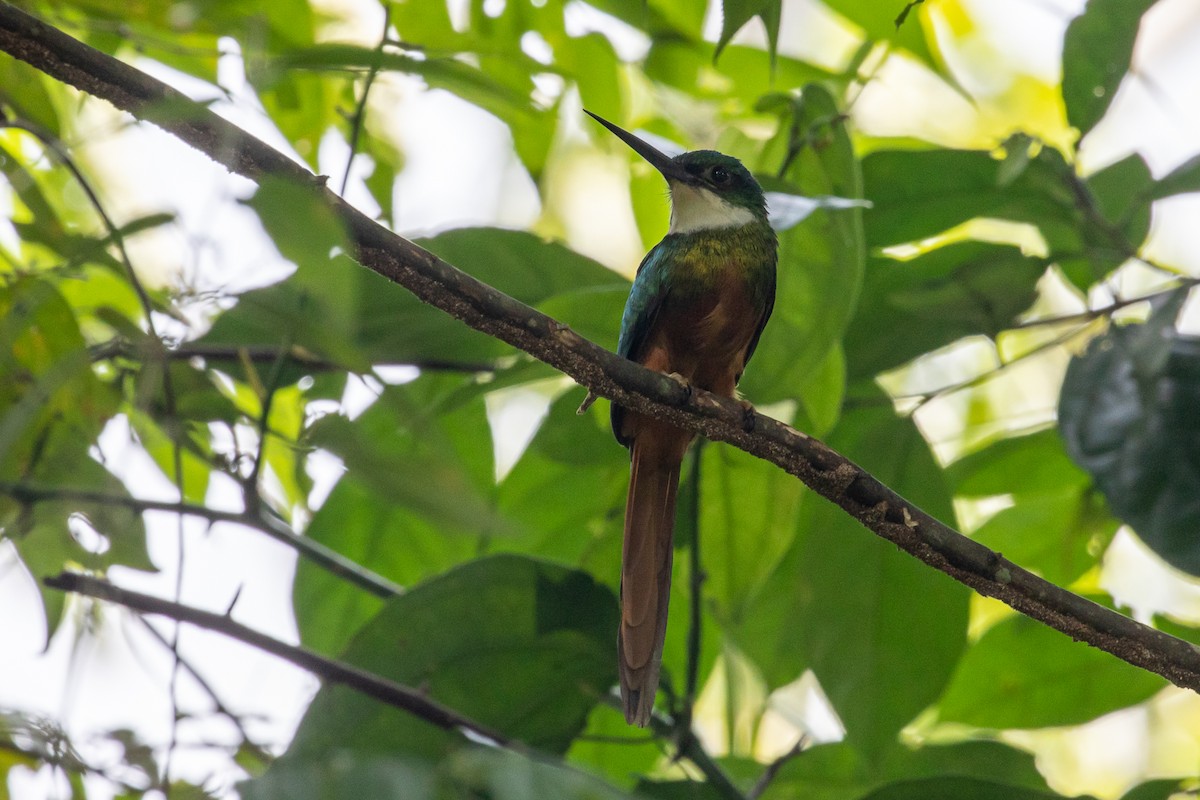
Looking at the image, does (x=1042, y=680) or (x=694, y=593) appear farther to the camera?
(x=1042, y=680)

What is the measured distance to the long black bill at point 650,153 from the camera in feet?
6.98

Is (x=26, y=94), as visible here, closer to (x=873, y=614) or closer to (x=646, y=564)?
(x=646, y=564)

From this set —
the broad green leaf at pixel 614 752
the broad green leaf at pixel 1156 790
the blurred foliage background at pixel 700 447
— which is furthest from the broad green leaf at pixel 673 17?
the broad green leaf at pixel 1156 790

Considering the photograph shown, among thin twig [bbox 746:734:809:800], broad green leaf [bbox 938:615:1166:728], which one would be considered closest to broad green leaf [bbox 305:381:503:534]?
thin twig [bbox 746:734:809:800]

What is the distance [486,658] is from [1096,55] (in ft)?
4.78

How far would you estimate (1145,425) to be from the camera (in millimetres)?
1981

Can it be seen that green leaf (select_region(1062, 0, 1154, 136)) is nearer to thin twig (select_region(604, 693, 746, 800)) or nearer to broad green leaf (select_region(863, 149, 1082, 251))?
broad green leaf (select_region(863, 149, 1082, 251))

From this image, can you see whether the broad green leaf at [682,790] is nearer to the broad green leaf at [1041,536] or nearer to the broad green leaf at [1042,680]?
the broad green leaf at [1042,680]

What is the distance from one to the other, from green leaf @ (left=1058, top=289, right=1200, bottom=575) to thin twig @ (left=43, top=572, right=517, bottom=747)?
1.04 metres

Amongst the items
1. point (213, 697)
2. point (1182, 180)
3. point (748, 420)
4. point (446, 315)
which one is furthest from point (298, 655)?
point (1182, 180)

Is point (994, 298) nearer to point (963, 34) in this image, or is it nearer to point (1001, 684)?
point (1001, 684)

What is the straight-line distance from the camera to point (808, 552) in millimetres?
2070

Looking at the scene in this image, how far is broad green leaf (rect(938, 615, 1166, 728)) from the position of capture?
214 cm

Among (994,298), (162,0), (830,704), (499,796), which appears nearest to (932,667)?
(830,704)
